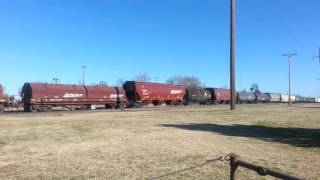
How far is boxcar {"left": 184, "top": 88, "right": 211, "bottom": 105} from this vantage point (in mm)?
82000

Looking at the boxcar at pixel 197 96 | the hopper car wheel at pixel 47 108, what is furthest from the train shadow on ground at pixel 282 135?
the boxcar at pixel 197 96

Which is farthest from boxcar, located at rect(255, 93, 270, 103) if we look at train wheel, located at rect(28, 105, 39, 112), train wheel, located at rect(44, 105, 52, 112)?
train wheel, located at rect(28, 105, 39, 112)

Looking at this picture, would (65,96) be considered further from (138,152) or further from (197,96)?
(138,152)

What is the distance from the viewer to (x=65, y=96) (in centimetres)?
5528

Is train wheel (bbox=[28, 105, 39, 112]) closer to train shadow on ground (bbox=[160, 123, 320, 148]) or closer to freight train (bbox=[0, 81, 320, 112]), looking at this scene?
freight train (bbox=[0, 81, 320, 112])

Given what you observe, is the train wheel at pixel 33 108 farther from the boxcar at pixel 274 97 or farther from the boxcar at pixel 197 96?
the boxcar at pixel 274 97

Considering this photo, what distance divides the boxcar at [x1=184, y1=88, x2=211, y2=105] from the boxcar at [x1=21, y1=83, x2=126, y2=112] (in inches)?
809

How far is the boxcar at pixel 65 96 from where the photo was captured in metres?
52.1

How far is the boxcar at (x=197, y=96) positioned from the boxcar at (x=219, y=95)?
157cm

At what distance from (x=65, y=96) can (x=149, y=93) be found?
16153 millimetres

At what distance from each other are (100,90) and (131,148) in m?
46.2

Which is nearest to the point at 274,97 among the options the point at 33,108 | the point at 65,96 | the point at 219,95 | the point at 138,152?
the point at 219,95

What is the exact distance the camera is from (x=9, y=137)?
1802 cm

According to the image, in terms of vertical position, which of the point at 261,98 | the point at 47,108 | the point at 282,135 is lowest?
the point at 282,135
